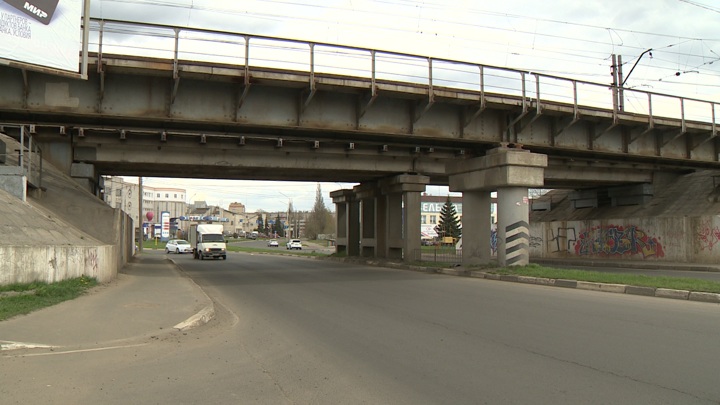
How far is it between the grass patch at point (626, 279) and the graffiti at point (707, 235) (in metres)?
13.8

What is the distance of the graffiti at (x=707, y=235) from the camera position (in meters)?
28.0

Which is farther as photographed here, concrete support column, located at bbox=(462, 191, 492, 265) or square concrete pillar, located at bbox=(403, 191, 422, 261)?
square concrete pillar, located at bbox=(403, 191, 422, 261)

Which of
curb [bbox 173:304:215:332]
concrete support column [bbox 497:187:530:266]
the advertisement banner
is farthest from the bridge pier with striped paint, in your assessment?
the advertisement banner

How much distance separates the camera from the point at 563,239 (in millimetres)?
39312

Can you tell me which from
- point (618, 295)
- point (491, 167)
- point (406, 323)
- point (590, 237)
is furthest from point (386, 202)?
point (406, 323)

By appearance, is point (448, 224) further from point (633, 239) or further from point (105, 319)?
point (105, 319)

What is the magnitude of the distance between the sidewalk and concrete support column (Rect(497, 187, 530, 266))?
13339mm

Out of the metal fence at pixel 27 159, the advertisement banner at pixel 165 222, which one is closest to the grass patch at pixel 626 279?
the metal fence at pixel 27 159

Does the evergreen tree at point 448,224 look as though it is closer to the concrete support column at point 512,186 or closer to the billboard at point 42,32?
the concrete support column at point 512,186

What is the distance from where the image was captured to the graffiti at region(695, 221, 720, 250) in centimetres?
2803

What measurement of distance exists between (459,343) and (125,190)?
350 feet

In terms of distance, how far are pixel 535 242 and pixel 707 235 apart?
560 inches

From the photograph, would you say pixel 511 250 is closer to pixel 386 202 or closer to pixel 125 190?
pixel 386 202

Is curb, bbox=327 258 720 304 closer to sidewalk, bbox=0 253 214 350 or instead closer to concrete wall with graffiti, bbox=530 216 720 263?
sidewalk, bbox=0 253 214 350
